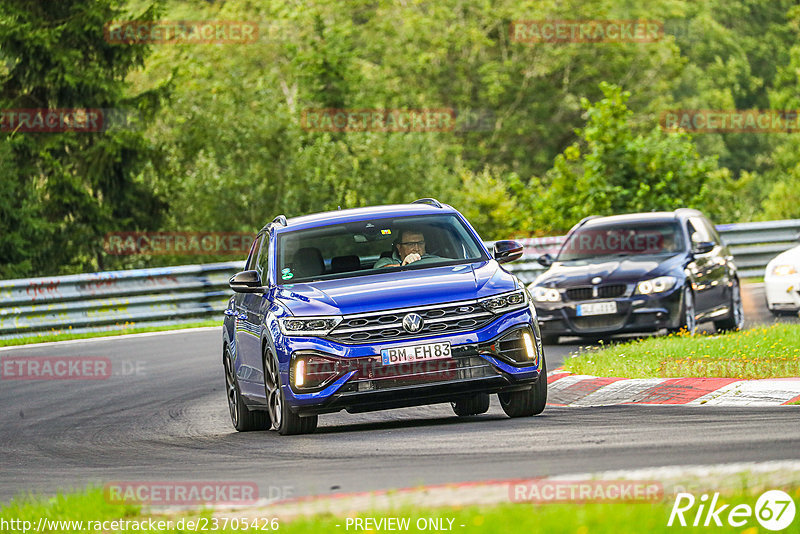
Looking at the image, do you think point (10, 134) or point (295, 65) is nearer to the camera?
point (10, 134)

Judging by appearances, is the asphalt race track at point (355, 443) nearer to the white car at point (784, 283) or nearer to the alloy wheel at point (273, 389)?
the alloy wheel at point (273, 389)

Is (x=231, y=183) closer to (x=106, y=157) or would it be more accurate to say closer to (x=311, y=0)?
(x=106, y=157)

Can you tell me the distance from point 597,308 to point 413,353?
7.41 metres

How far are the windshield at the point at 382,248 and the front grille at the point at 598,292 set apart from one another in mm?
5471

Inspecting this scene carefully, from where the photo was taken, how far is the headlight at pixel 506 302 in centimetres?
1028

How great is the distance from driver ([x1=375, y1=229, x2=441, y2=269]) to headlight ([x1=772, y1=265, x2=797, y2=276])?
920cm

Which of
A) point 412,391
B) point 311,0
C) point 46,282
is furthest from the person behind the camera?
point 311,0

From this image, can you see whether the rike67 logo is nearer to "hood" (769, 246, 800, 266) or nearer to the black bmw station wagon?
the black bmw station wagon

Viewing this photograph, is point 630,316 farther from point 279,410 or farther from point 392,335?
point 392,335

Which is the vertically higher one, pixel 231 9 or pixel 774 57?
pixel 231 9

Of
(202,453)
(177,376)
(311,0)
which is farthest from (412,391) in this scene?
(311,0)

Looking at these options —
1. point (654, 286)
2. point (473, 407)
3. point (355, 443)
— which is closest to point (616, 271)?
point (654, 286)

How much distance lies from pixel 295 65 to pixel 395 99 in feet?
30.7

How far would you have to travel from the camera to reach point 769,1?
85188 mm
